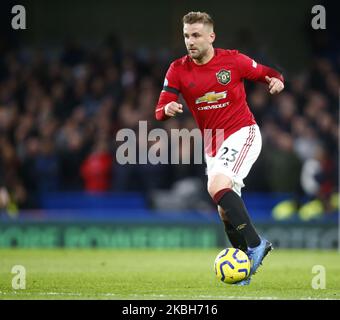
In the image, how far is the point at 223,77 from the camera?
29.0 feet

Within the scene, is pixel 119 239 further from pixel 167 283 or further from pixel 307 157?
pixel 167 283

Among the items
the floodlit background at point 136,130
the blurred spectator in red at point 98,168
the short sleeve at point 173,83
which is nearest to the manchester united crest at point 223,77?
the short sleeve at point 173,83

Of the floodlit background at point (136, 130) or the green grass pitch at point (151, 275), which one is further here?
the floodlit background at point (136, 130)

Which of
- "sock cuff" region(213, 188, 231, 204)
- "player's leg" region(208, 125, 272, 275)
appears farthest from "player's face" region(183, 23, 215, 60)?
"sock cuff" region(213, 188, 231, 204)

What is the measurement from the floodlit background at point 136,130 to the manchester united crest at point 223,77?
4359 millimetres

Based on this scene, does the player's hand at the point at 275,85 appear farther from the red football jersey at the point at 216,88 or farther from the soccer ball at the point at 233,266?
the soccer ball at the point at 233,266

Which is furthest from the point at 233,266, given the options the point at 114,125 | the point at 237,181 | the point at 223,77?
the point at 114,125

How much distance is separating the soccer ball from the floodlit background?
17.2ft

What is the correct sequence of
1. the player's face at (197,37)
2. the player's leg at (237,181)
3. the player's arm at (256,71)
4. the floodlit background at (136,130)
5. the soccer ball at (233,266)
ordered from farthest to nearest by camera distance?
the floodlit background at (136,130) < the player's arm at (256,71) < the player's face at (197,37) < the player's leg at (237,181) < the soccer ball at (233,266)

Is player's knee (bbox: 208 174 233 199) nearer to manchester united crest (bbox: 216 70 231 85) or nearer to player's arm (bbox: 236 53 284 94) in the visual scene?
manchester united crest (bbox: 216 70 231 85)

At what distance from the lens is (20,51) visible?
20.1m

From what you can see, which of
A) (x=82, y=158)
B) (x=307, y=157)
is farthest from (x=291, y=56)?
(x=82, y=158)

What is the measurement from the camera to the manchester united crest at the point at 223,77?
Result: 8.84 meters

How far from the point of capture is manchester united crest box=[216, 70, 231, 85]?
29.0ft
